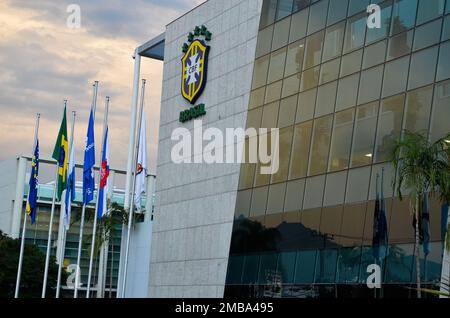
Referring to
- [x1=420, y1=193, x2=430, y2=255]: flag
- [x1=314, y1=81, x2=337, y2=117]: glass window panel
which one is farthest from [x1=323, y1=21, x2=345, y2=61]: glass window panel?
[x1=420, y1=193, x2=430, y2=255]: flag

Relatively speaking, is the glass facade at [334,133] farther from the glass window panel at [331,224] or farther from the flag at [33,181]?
the flag at [33,181]

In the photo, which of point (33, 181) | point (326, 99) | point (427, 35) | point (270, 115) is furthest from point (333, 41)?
point (33, 181)

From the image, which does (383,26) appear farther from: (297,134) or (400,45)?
(297,134)

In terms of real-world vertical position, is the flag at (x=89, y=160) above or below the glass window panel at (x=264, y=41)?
below

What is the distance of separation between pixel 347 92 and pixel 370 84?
1386mm

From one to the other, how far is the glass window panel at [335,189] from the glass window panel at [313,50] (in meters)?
5.49

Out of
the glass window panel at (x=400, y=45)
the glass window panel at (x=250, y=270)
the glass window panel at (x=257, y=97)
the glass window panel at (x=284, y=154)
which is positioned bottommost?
the glass window panel at (x=250, y=270)

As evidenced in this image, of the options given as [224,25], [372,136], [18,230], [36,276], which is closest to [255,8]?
[224,25]

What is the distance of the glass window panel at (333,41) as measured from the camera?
1238 inches

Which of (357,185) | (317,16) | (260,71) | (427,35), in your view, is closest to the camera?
(427,35)

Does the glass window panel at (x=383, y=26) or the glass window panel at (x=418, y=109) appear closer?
the glass window panel at (x=418, y=109)

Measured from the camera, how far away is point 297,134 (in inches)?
1296

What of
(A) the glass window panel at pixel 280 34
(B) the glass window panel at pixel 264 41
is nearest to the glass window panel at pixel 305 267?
(A) the glass window panel at pixel 280 34

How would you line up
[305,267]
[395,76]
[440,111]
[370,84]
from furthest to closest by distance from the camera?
1. [305,267]
2. [370,84]
3. [395,76]
4. [440,111]
